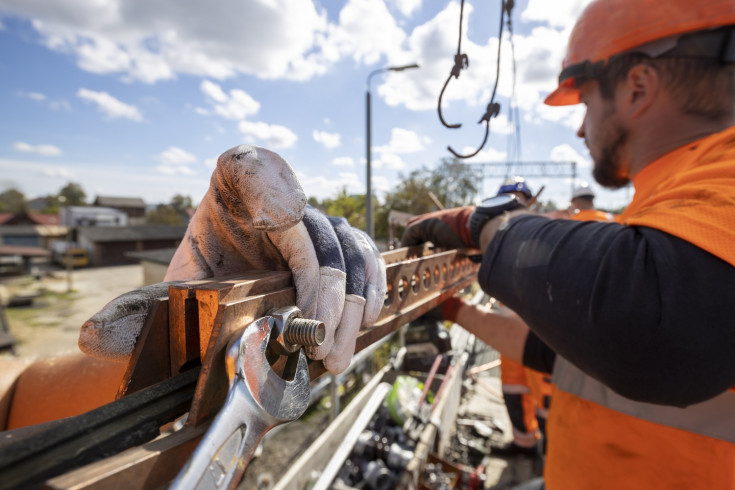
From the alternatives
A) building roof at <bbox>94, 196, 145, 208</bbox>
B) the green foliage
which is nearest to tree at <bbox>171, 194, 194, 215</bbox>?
building roof at <bbox>94, 196, 145, 208</bbox>

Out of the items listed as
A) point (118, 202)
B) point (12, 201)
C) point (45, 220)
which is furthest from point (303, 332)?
point (12, 201)

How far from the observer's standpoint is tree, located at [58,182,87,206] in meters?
73.9

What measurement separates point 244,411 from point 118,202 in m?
87.0

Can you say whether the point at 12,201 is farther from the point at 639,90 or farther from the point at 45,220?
the point at 639,90

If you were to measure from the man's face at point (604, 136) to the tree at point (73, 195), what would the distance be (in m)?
95.3

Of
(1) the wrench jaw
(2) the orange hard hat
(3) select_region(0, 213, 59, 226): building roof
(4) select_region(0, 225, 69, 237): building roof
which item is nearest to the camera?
(1) the wrench jaw

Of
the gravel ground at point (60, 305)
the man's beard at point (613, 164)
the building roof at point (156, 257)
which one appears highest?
the man's beard at point (613, 164)

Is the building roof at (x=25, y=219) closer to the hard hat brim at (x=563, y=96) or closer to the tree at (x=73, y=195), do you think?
the tree at (x=73, y=195)

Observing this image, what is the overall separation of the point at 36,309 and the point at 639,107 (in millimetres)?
36925

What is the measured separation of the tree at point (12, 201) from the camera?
74.3 metres

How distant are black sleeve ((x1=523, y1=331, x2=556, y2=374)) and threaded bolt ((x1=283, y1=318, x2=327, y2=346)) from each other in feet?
7.83

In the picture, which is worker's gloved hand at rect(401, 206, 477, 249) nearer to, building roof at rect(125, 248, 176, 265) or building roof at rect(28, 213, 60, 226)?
building roof at rect(125, 248, 176, 265)

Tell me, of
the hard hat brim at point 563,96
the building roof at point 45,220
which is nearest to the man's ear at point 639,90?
the hard hat brim at point 563,96

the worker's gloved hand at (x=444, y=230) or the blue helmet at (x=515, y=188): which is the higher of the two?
the blue helmet at (x=515, y=188)
